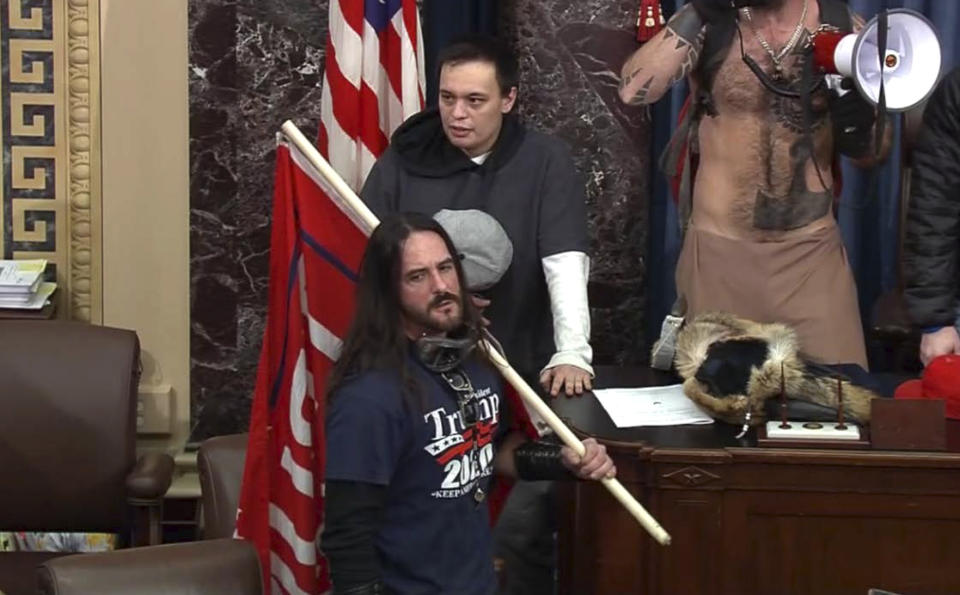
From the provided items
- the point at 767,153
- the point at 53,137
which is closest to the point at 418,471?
the point at 767,153

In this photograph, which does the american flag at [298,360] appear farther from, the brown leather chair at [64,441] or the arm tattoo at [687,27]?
the arm tattoo at [687,27]

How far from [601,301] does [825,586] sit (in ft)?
5.60

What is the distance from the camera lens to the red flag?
3332 mm

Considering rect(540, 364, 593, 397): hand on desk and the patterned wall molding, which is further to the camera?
the patterned wall molding

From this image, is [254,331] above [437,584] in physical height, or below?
above

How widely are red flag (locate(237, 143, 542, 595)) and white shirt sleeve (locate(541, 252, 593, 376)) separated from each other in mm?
243

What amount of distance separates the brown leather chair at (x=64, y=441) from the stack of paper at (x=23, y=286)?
1.29 feet

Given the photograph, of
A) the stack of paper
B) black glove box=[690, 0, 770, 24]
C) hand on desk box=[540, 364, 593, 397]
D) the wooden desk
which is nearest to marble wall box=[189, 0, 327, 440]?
the stack of paper

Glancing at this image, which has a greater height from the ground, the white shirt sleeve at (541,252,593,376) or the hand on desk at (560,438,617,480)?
the white shirt sleeve at (541,252,593,376)

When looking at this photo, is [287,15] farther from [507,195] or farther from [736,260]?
[736,260]

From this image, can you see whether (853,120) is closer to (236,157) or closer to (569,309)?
(569,309)

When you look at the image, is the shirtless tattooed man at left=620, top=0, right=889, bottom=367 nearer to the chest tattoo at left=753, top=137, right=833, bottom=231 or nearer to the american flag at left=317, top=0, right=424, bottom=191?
the chest tattoo at left=753, top=137, right=833, bottom=231

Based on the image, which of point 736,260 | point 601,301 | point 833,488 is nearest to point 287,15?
point 601,301

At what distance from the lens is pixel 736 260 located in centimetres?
388
